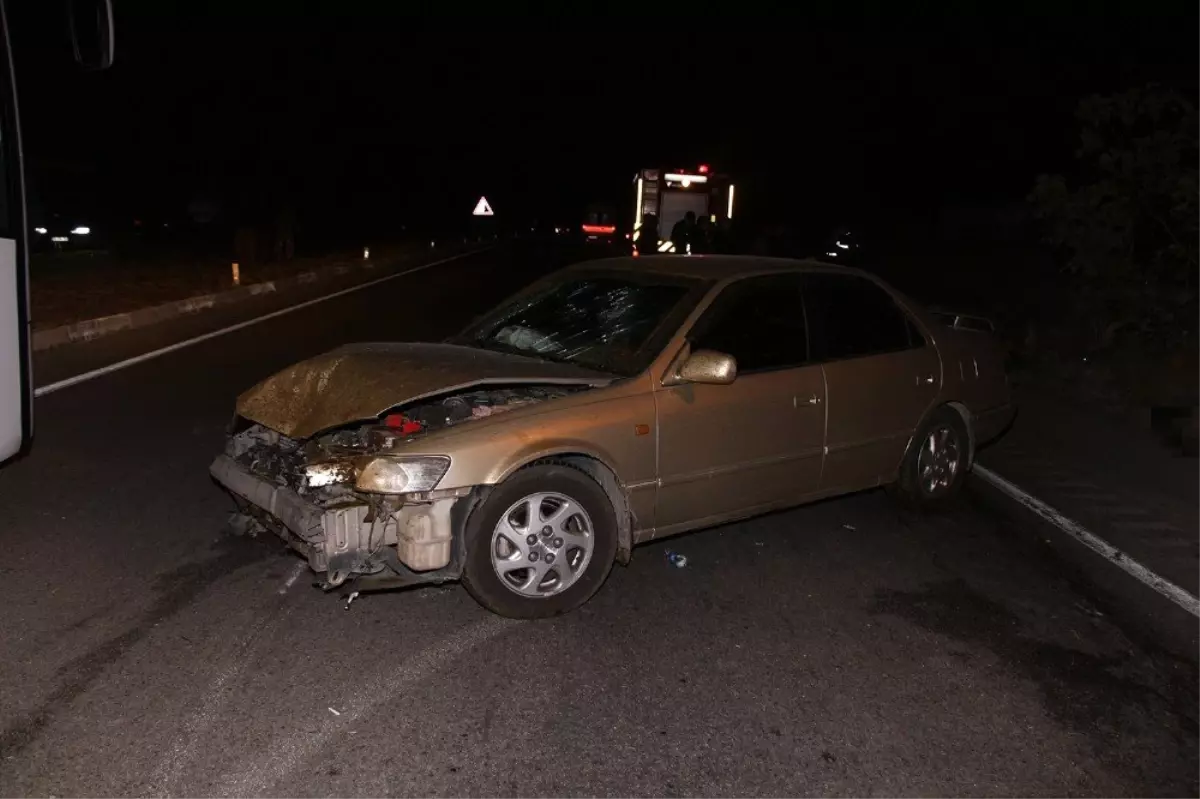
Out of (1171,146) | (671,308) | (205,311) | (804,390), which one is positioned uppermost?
(1171,146)

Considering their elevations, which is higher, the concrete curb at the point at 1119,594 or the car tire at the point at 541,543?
the car tire at the point at 541,543

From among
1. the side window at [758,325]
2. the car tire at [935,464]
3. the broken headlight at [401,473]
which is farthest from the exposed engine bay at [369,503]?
the car tire at [935,464]

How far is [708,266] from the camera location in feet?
20.0

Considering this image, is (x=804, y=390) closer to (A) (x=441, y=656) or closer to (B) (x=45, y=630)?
(A) (x=441, y=656)

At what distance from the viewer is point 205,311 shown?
18.5m

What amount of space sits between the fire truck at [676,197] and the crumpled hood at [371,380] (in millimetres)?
23329

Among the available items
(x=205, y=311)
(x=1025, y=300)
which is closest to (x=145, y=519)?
(x=205, y=311)

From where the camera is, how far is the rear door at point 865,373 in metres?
6.05

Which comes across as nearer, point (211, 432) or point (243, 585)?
point (243, 585)

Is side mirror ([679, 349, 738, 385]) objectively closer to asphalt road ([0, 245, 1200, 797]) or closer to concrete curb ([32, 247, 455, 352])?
asphalt road ([0, 245, 1200, 797])

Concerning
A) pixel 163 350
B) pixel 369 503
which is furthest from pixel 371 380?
pixel 163 350

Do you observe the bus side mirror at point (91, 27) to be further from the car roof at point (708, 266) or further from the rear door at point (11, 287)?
the car roof at point (708, 266)

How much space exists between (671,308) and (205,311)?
1470 cm

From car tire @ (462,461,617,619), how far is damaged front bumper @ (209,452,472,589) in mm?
109
